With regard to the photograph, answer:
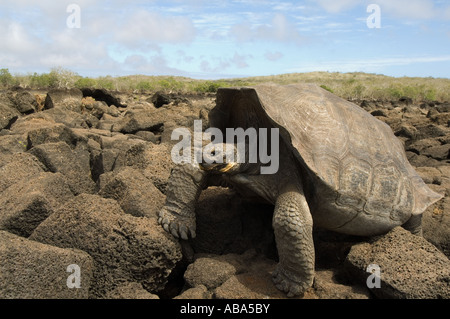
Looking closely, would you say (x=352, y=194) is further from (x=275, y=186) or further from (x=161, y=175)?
(x=161, y=175)

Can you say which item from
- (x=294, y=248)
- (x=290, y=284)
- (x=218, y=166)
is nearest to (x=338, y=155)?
(x=294, y=248)

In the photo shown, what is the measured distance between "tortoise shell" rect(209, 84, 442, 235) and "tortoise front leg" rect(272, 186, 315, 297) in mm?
382

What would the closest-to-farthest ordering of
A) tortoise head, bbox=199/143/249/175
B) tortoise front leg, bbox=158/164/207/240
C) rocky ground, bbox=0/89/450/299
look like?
rocky ground, bbox=0/89/450/299 < tortoise head, bbox=199/143/249/175 < tortoise front leg, bbox=158/164/207/240

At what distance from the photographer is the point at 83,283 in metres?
2.58

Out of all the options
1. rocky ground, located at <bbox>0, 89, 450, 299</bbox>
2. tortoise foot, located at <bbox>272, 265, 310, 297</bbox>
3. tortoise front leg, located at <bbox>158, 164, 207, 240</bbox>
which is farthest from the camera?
tortoise front leg, located at <bbox>158, 164, 207, 240</bbox>

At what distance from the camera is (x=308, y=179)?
3209 mm

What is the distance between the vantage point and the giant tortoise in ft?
9.39

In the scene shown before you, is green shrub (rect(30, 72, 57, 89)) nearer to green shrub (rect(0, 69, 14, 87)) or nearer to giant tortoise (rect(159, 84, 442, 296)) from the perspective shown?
green shrub (rect(0, 69, 14, 87))

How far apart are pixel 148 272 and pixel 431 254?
7.24 ft

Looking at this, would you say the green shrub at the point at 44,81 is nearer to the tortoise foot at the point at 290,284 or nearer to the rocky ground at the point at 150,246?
the rocky ground at the point at 150,246

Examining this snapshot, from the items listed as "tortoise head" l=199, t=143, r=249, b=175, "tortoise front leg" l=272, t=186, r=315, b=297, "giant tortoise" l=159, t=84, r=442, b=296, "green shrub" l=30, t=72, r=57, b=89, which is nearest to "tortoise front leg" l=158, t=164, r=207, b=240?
"giant tortoise" l=159, t=84, r=442, b=296

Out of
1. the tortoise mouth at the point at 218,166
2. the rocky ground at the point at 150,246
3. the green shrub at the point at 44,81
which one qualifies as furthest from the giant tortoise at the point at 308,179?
the green shrub at the point at 44,81

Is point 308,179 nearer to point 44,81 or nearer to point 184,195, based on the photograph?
point 184,195
